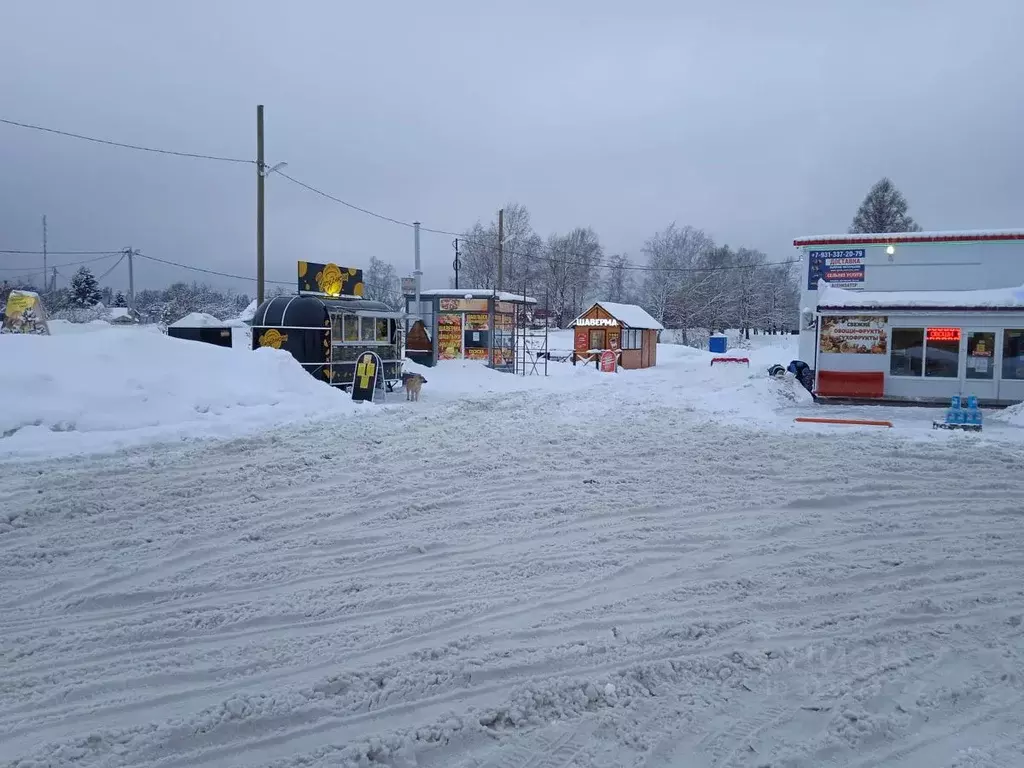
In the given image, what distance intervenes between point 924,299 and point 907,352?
5.33 feet

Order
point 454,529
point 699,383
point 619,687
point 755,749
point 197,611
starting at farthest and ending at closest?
point 699,383, point 454,529, point 197,611, point 619,687, point 755,749

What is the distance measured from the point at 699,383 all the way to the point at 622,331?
41.7 feet

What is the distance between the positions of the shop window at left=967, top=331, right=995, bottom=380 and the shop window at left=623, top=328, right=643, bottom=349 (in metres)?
20.8

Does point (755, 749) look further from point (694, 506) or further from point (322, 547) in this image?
point (694, 506)

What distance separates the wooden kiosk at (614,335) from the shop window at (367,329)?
17.4 m

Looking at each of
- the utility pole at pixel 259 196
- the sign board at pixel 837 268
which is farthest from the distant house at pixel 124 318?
the sign board at pixel 837 268

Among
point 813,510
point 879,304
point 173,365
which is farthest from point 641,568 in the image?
point 879,304

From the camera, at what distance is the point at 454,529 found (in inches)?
267

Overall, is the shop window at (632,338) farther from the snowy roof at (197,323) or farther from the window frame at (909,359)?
the snowy roof at (197,323)

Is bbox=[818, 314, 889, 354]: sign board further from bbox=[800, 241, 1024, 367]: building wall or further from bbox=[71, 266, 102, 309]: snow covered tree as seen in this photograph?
bbox=[71, 266, 102, 309]: snow covered tree

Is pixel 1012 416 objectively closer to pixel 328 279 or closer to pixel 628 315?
pixel 328 279

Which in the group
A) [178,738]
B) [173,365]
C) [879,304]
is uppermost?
[879,304]

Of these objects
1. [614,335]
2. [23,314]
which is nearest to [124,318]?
[23,314]

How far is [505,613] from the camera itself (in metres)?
4.79
